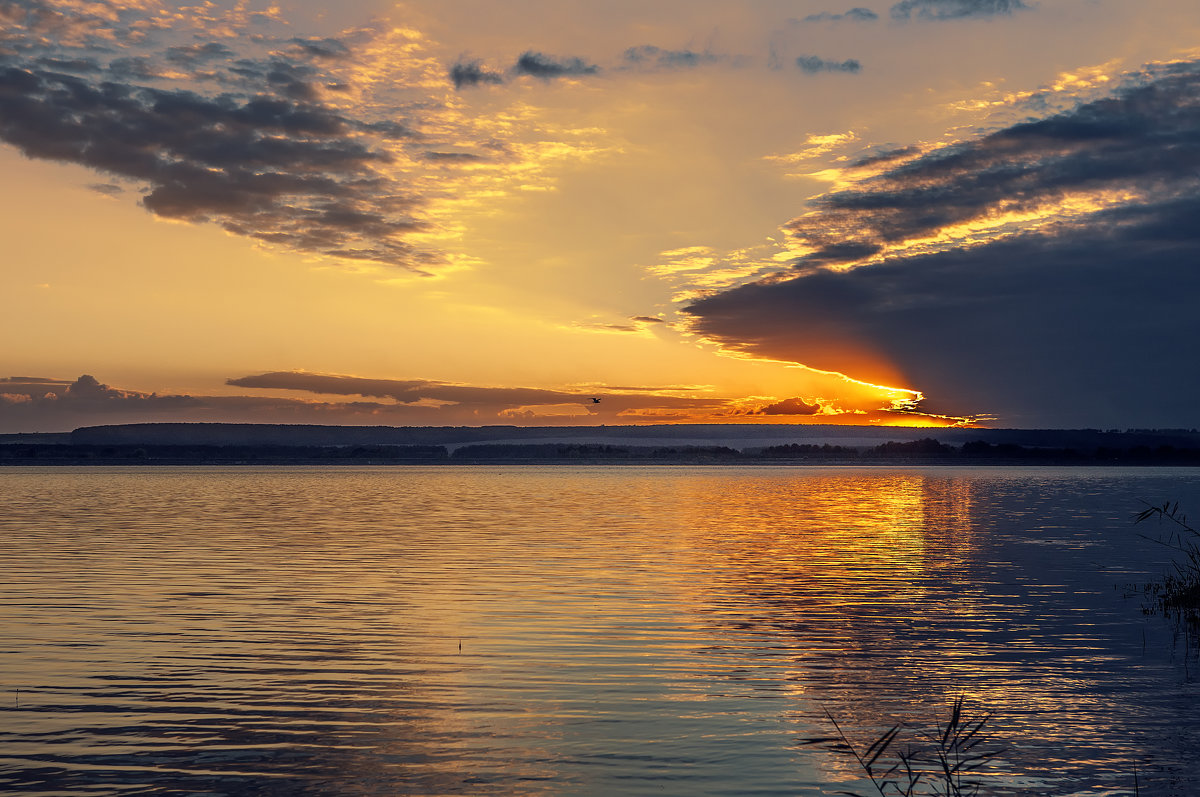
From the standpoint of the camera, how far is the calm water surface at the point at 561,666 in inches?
600

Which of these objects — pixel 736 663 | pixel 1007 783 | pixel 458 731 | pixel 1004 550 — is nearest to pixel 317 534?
pixel 1004 550

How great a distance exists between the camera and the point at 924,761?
1563 cm

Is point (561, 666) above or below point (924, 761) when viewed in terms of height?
below

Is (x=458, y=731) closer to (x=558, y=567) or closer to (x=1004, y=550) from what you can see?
(x=558, y=567)

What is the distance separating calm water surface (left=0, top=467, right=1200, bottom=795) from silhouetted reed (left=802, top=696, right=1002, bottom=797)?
0.34m

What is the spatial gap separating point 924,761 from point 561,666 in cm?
893

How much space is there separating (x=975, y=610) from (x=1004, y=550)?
21.6 metres

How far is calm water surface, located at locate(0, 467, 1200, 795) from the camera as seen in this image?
600 inches

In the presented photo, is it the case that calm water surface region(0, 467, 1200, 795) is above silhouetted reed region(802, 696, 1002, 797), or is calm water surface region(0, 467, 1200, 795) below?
below

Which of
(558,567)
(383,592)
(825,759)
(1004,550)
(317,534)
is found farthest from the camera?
(317,534)

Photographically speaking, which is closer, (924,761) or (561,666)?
(924,761)

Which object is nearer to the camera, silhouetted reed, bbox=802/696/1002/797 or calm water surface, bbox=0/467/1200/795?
silhouetted reed, bbox=802/696/1002/797

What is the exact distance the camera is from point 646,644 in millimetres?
25312

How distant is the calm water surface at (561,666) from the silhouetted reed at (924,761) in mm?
339
